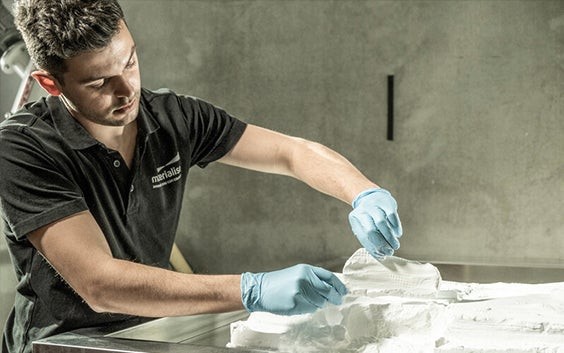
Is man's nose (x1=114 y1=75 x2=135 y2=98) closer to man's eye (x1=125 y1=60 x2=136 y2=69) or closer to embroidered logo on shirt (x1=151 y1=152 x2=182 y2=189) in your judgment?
man's eye (x1=125 y1=60 x2=136 y2=69)

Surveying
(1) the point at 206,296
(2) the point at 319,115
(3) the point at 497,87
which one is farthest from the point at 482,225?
(1) the point at 206,296

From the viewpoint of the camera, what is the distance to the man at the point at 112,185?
1464 mm

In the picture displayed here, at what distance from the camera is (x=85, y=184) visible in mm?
1747

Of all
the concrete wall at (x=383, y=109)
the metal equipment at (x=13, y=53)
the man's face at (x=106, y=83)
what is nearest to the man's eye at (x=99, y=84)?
the man's face at (x=106, y=83)

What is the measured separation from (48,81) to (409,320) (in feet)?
3.27

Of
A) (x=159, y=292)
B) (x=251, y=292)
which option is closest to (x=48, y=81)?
(x=159, y=292)

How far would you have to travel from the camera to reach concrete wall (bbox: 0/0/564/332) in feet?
10.5

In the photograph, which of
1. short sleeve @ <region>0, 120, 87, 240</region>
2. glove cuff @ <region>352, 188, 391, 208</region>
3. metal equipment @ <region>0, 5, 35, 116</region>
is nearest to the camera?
short sleeve @ <region>0, 120, 87, 240</region>

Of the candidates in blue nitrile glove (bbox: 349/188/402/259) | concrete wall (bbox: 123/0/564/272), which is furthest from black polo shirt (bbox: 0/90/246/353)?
concrete wall (bbox: 123/0/564/272)

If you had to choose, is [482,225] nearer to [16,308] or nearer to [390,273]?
[390,273]

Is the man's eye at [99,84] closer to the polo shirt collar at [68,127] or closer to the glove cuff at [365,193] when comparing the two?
the polo shirt collar at [68,127]

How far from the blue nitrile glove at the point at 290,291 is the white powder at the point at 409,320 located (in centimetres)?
4

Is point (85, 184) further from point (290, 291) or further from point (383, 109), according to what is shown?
point (383, 109)

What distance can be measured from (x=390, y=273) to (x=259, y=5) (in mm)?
2328
